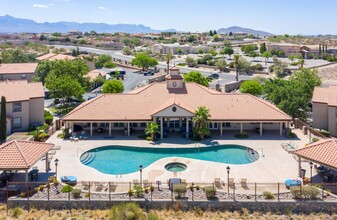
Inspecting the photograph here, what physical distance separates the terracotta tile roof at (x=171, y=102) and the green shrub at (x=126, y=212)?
788 inches

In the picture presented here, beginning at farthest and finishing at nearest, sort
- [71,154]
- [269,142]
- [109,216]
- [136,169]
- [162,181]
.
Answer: [269,142]
[71,154]
[136,169]
[162,181]
[109,216]

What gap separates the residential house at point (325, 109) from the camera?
166 ft

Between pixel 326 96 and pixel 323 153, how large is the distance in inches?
790

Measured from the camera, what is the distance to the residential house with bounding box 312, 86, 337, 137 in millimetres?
50594

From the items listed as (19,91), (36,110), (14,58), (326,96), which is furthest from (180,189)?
(14,58)

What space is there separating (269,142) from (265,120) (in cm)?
345

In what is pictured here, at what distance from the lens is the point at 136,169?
39406 millimetres

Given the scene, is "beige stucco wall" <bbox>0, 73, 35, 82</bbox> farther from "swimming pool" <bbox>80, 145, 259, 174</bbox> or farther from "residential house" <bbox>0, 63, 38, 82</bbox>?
"swimming pool" <bbox>80, 145, 259, 174</bbox>

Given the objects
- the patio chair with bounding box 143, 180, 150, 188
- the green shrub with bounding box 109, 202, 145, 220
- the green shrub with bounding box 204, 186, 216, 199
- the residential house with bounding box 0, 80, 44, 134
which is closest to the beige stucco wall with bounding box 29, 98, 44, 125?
the residential house with bounding box 0, 80, 44, 134

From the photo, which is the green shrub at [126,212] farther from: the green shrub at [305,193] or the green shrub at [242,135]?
the green shrub at [242,135]

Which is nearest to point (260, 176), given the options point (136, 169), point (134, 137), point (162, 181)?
point (162, 181)

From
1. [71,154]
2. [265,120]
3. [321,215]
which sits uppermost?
[265,120]

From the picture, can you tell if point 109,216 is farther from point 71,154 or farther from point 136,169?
point 71,154

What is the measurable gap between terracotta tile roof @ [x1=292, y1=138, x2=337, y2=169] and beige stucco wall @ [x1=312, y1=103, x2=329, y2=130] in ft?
58.4
